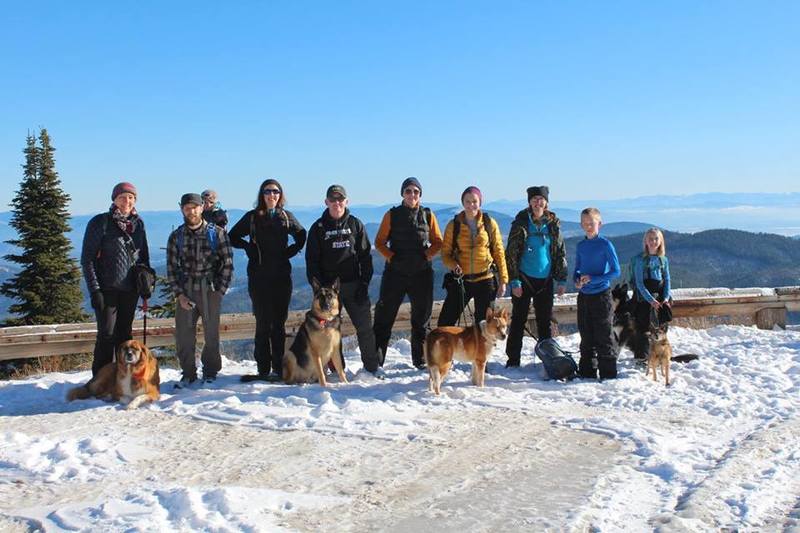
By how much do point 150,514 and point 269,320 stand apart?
355 centimetres

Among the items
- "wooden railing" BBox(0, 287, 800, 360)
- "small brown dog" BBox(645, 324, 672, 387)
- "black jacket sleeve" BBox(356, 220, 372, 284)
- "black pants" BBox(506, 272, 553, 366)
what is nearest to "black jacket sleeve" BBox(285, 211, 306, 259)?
"black jacket sleeve" BBox(356, 220, 372, 284)

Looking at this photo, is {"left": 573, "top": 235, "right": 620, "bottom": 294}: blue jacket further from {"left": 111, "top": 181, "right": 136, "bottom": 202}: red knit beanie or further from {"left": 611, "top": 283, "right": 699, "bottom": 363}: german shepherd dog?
{"left": 111, "top": 181, "right": 136, "bottom": 202}: red knit beanie

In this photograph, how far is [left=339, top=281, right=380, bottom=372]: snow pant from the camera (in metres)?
7.63

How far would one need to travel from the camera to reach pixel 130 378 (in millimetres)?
6715

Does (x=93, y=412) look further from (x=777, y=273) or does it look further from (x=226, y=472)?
(x=777, y=273)

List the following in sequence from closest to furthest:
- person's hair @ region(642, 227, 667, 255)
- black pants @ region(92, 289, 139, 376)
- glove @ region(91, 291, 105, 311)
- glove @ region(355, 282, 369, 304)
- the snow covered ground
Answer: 1. the snow covered ground
2. glove @ region(91, 291, 105, 311)
3. black pants @ region(92, 289, 139, 376)
4. glove @ region(355, 282, 369, 304)
5. person's hair @ region(642, 227, 667, 255)

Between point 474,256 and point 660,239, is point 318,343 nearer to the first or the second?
point 474,256

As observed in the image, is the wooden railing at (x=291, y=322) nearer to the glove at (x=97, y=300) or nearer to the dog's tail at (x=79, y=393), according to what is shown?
the dog's tail at (x=79, y=393)

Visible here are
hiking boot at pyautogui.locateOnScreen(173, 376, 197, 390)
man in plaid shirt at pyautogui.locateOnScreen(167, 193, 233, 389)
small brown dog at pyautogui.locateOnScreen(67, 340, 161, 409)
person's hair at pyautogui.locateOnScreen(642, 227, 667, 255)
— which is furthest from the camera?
person's hair at pyautogui.locateOnScreen(642, 227, 667, 255)

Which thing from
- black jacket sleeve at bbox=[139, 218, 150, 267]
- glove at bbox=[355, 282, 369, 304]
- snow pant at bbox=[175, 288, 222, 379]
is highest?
black jacket sleeve at bbox=[139, 218, 150, 267]

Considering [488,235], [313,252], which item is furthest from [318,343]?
[488,235]

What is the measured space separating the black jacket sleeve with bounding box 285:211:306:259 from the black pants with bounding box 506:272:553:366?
2715 millimetres

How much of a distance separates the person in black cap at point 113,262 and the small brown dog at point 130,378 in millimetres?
321

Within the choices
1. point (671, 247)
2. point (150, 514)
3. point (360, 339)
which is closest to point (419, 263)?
point (360, 339)
